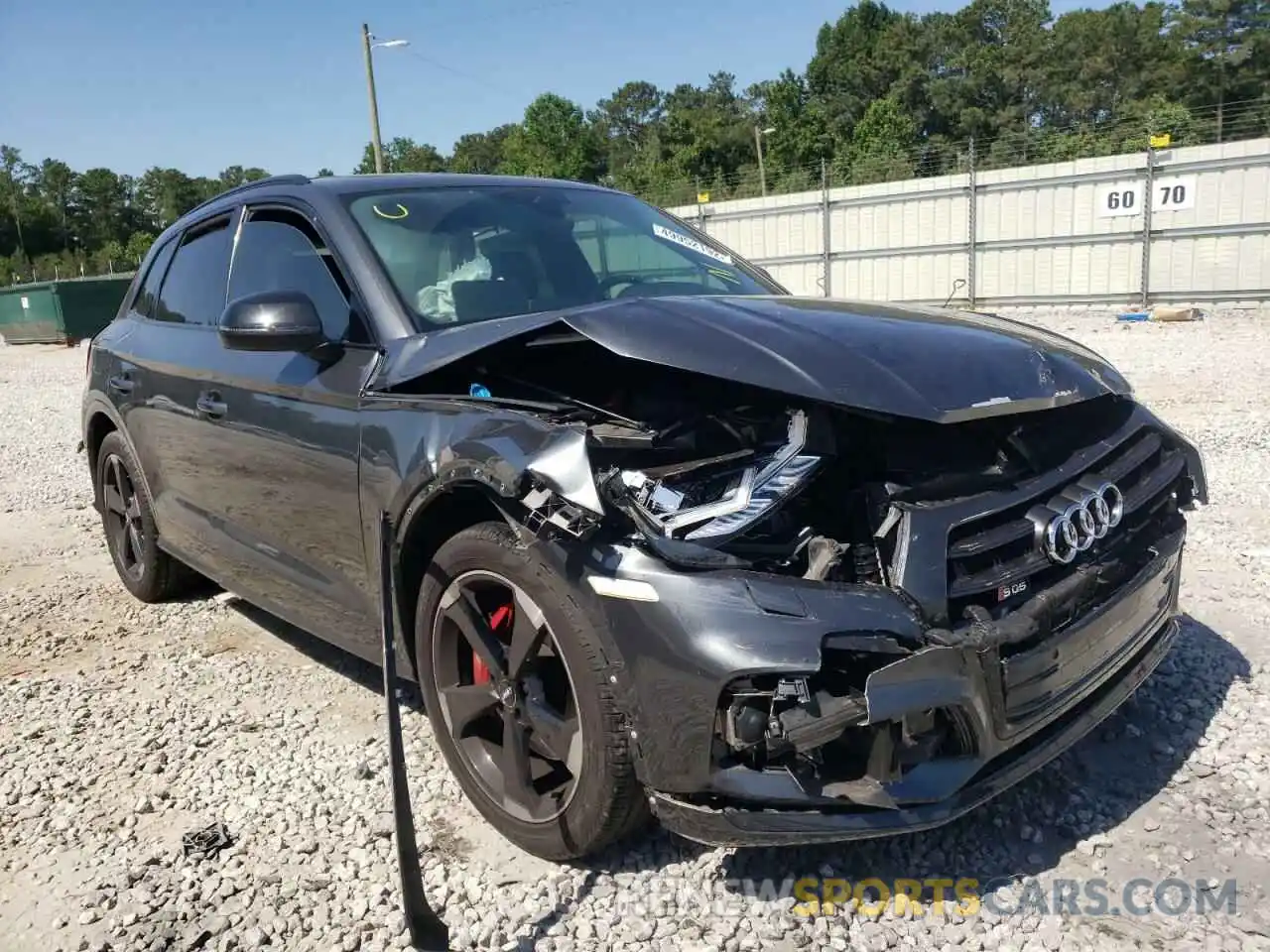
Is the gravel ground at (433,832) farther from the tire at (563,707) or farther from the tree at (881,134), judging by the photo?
the tree at (881,134)

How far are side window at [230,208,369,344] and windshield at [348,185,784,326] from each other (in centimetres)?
18

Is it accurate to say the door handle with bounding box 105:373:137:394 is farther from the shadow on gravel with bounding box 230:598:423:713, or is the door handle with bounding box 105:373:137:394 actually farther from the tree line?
the tree line

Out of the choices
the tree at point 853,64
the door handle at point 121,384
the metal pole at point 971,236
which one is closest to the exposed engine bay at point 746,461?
the door handle at point 121,384

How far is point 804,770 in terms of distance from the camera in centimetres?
206

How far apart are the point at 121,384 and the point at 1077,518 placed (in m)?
4.08

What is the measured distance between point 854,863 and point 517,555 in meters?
1.15

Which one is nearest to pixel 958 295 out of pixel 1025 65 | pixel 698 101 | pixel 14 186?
pixel 1025 65

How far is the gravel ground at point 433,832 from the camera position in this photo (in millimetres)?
2285

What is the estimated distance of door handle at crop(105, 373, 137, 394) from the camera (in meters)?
4.43

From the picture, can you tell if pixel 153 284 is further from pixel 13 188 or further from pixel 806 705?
pixel 13 188

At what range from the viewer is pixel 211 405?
364 centimetres

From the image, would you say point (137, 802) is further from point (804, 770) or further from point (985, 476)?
point (985, 476)

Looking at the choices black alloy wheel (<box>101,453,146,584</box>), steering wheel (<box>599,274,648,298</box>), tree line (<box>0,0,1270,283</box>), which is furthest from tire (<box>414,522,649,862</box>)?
tree line (<box>0,0,1270,283</box>)

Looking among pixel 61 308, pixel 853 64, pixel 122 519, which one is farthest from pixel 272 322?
pixel 853 64
